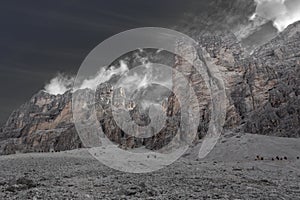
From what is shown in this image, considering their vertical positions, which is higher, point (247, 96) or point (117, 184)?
point (247, 96)

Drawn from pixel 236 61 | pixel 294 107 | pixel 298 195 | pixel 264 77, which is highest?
pixel 236 61

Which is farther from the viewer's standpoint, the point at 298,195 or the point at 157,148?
the point at 157,148

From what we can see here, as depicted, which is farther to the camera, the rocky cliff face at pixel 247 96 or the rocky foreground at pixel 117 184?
the rocky cliff face at pixel 247 96

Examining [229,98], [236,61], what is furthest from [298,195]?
[236,61]

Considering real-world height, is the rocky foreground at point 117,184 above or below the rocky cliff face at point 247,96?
below

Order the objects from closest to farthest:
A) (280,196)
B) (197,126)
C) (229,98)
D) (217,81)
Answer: (280,196), (197,126), (229,98), (217,81)

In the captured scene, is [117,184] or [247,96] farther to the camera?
[247,96]

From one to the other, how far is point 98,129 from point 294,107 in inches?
4397

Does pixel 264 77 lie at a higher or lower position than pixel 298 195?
higher

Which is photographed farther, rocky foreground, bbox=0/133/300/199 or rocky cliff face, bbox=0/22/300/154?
rocky cliff face, bbox=0/22/300/154

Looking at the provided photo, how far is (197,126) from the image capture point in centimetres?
12769

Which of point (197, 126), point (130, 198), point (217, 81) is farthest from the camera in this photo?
point (217, 81)

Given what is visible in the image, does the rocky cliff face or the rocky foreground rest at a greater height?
the rocky cliff face

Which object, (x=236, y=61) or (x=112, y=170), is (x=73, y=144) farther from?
(x=112, y=170)
